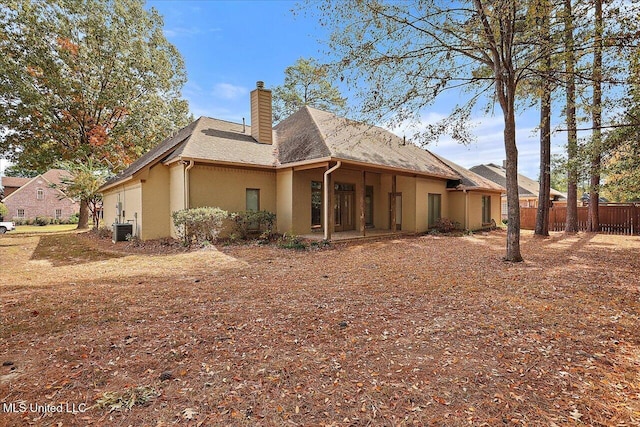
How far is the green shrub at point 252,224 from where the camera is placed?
11.6 metres

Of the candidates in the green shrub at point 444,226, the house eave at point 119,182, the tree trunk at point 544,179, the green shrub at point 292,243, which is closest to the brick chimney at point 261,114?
the green shrub at point 292,243

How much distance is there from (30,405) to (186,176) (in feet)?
30.0

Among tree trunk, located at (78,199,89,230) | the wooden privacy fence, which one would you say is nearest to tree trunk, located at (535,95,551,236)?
the wooden privacy fence

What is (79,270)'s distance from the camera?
288 inches

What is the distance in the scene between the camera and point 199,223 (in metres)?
10.2

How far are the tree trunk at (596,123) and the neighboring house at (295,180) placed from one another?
4836mm

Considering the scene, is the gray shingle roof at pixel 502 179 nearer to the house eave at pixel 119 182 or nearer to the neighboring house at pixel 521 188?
the neighboring house at pixel 521 188

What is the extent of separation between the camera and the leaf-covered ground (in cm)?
228

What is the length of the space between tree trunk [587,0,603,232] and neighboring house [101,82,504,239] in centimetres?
484

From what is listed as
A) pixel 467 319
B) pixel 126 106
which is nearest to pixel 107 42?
pixel 126 106

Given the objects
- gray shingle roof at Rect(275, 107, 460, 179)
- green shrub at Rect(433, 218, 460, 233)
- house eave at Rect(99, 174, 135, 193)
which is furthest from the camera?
green shrub at Rect(433, 218, 460, 233)

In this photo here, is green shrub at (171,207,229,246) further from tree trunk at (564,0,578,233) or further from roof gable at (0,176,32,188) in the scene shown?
roof gable at (0,176,32,188)

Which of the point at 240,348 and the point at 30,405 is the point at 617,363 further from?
the point at 30,405

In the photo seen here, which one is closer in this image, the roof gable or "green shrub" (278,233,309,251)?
"green shrub" (278,233,309,251)
